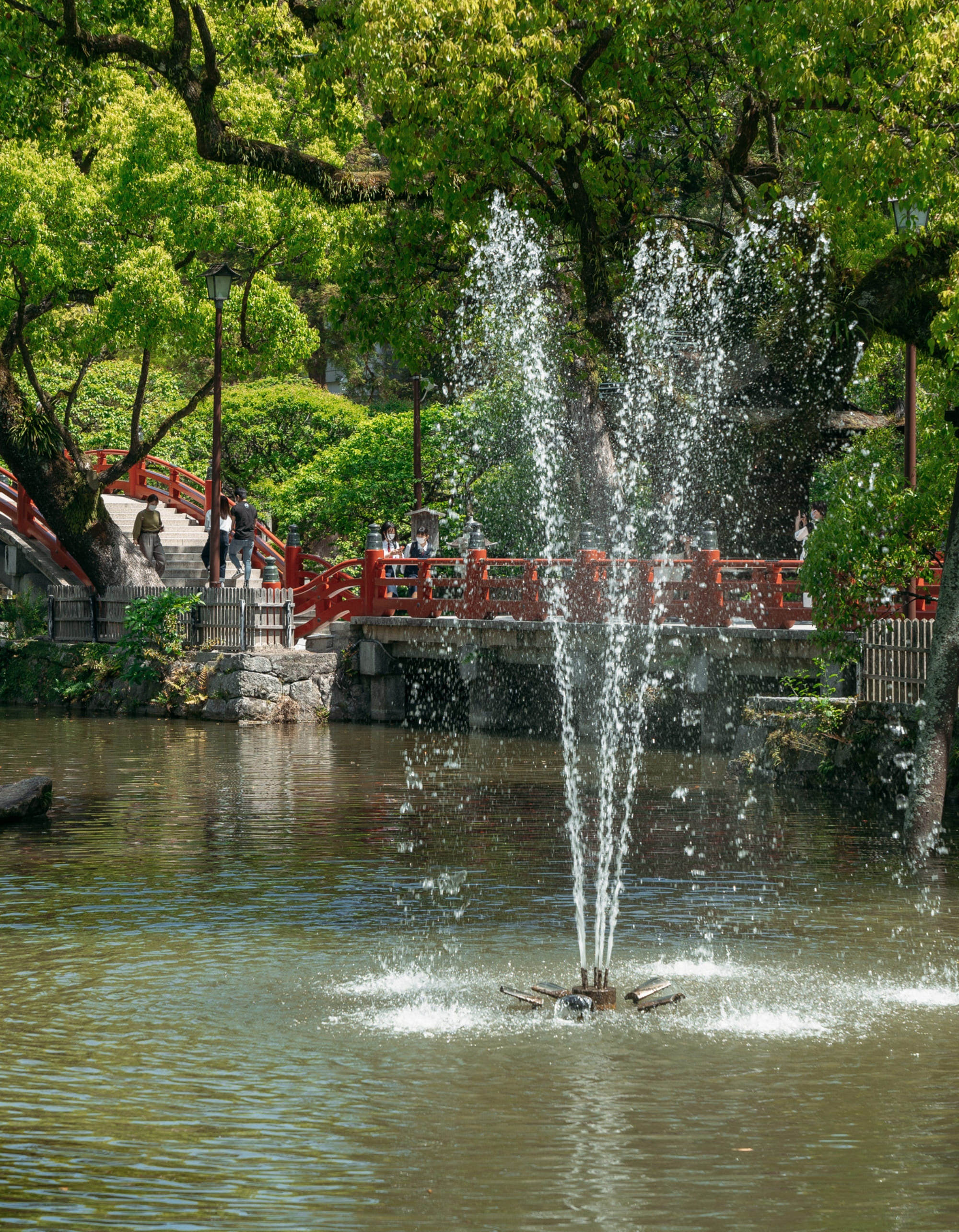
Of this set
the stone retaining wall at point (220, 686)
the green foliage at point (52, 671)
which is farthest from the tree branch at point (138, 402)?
the stone retaining wall at point (220, 686)

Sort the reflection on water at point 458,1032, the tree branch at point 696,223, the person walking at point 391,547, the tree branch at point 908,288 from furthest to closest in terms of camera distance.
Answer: the person walking at point 391,547
the tree branch at point 696,223
the tree branch at point 908,288
the reflection on water at point 458,1032

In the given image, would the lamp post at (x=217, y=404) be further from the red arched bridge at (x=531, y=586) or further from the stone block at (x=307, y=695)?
the stone block at (x=307, y=695)

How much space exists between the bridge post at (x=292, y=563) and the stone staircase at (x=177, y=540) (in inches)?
103

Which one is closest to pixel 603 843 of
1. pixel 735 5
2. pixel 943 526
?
pixel 943 526

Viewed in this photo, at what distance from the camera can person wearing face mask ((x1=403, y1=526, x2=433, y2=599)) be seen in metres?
29.4

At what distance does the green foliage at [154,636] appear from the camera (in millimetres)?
29188

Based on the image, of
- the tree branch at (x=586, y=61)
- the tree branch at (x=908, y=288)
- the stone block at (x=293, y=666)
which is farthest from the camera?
the stone block at (x=293, y=666)

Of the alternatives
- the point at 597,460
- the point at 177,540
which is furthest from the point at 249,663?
the point at 177,540

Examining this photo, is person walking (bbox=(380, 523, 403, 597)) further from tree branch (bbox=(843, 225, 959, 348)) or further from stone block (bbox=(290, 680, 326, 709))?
tree branch (bbox=(843, 225, 959, 348))

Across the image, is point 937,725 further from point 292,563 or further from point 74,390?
point 74,390

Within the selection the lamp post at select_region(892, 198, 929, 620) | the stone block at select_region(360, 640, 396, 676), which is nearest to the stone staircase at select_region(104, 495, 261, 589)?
the stone block at select_region(360, 640, 396, 676)

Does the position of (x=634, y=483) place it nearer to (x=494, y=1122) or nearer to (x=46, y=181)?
(x=46, y=181)

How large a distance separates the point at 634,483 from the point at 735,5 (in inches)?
460

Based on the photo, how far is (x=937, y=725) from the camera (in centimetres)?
1452
